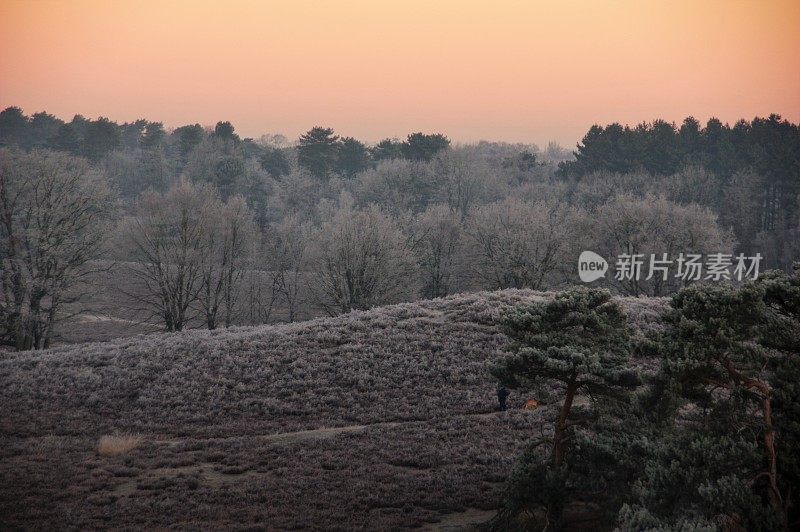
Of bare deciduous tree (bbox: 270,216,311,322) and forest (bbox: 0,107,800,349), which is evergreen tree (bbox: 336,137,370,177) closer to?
forest (bbox: 0,107,800,349)

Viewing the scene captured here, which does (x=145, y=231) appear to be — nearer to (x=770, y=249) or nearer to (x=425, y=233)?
(x=425, y=233)

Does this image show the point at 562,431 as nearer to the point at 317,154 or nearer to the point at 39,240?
the point at 39,240

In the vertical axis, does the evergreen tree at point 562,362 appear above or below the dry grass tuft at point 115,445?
above

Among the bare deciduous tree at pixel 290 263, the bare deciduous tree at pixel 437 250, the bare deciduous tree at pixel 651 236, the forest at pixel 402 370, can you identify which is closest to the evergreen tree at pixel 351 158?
the forest at pixel 402 370

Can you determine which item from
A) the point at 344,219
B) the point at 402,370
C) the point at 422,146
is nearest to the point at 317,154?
the point at 422,146

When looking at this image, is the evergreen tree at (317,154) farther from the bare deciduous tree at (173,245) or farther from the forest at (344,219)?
the bare deciduous tree at (173,245)

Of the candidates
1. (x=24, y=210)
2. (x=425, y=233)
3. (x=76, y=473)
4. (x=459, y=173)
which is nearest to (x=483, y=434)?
(x=76, y=473)

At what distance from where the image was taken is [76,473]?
20844 millimetres

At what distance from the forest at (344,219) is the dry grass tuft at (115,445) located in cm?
2895

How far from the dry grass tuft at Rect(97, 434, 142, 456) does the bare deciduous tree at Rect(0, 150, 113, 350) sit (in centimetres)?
2877

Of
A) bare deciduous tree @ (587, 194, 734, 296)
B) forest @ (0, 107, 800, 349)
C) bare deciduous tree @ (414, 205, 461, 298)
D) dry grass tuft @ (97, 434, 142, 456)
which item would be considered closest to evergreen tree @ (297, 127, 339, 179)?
forest @ (0, 107, 800, 349)

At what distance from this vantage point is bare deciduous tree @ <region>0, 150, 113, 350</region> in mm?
47969

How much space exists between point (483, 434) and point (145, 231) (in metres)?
44.6

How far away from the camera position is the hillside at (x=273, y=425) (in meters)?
18.8
